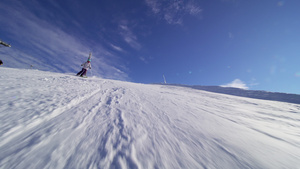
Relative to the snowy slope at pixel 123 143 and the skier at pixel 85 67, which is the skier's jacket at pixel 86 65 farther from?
the snowy slope at pixel 123 143

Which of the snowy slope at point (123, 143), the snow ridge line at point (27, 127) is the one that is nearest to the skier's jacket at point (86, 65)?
the snowy slope at point (123, 143)

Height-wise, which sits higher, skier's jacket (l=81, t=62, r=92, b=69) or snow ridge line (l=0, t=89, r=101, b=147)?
skier's jacket (l=81, t=62, r=92, b=69)

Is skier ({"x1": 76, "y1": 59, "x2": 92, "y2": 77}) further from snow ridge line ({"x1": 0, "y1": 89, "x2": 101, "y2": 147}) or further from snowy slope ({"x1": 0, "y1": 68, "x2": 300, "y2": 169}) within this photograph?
snow ridge line ({"x1": 0, "y1": 89, "x2": 101, "y2": 147})

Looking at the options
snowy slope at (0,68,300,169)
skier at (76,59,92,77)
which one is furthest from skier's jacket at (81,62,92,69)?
snowy slope at (0,68,300,169)

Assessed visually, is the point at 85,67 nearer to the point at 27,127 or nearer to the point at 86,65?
the point at 86,65

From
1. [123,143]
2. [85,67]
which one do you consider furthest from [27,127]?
[85,67]

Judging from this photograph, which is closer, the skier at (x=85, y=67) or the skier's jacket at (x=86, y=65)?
the skier at (x=85, y=67)

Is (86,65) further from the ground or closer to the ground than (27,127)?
further from the ground

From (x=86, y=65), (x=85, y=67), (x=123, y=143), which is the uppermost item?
(x=86, y=65)

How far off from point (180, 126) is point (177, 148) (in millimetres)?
637

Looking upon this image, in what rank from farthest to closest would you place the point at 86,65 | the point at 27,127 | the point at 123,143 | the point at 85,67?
the point at 86,65 < the point at 85,67 < the point at 27,127 < the point at 123,143

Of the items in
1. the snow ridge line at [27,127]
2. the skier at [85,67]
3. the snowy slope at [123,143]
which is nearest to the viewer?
the snowy slope at [123,143]

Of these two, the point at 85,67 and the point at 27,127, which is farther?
the point at 85,67

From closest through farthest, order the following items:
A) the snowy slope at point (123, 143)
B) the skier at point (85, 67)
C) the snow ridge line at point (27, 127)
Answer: the snowy slope at point (123, 143) → the snow ridge line at point (27, 127) → the skier at point (85, 67)
